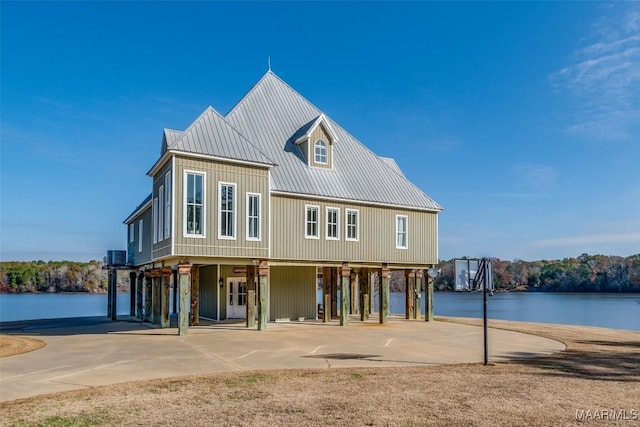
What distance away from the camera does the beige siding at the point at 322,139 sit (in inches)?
957

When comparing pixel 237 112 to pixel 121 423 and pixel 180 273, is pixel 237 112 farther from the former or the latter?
pixel 121 423

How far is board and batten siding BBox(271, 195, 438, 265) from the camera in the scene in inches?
870

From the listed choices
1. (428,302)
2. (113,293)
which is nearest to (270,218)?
(428,302)

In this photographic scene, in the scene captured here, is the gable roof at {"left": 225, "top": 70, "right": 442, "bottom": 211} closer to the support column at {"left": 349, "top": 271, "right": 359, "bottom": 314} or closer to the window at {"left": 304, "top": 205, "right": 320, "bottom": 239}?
the window at {"left": 304, "top": 205, "right": 320, "bottom": 239}

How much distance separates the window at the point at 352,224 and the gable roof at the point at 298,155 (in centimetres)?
66

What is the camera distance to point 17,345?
16.3 meters

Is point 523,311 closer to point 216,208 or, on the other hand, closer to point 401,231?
point 401,231

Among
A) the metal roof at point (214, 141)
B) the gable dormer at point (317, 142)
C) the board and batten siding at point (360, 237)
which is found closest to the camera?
the metal roof at point (214, 141)

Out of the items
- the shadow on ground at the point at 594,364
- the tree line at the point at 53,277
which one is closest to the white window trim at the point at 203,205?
the shadow on ground at the point at 594,364

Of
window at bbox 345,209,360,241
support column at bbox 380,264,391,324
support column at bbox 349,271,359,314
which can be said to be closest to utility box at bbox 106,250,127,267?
window at bbox 345,209,360,241

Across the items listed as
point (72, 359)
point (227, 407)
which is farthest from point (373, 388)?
point (72, 359)

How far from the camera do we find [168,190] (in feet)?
63.5

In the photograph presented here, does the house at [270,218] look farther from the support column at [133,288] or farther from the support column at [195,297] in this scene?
the support column at [133,288]

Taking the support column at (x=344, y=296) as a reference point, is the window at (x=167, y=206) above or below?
above
